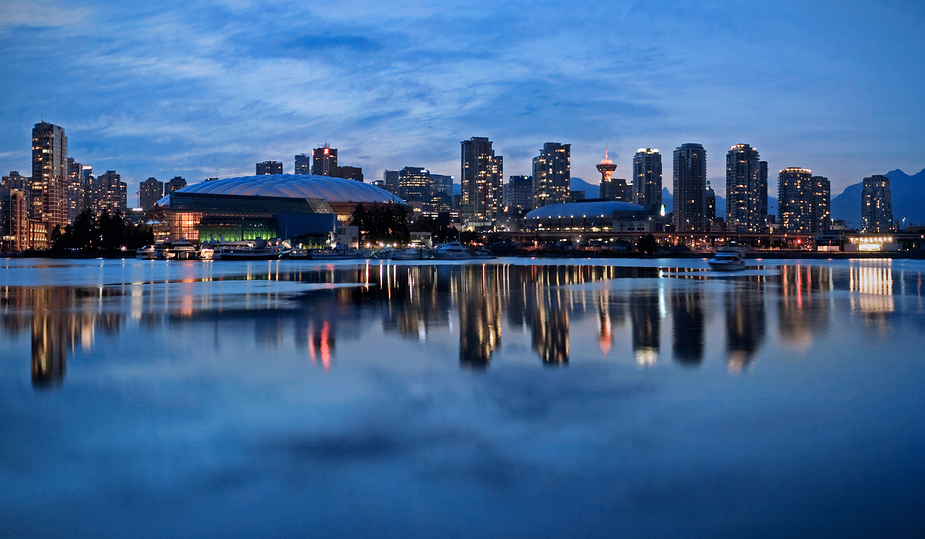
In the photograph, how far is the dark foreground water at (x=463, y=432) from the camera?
5.82m

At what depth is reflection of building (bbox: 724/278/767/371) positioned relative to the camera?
13156 millimetres

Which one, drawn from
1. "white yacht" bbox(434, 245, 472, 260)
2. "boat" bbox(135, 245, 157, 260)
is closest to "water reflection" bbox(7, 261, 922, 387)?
"white yacht" bbox(434, 245, 472, 260)

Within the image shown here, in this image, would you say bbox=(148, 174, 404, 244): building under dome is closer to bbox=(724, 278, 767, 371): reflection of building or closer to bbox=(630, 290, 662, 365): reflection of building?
bbox=(630, 290, 662, 365): reflection of building

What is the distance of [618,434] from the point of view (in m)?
7.92

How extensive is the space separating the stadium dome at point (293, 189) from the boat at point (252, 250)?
1073 inches

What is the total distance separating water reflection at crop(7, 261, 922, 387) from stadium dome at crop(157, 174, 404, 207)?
125956mm

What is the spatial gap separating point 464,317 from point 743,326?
7187 millimetres

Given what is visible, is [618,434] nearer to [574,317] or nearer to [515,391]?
[515,391]

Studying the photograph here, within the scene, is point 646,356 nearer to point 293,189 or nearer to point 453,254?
point 453,254

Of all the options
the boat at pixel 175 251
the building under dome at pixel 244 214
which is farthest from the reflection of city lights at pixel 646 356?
the building under dome at pixel 244 214

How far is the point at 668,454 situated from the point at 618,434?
2.61ft

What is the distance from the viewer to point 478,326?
1767cm

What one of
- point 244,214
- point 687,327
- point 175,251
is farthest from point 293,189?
point 687,327

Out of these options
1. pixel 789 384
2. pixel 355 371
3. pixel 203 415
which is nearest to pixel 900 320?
pixel 789 384
